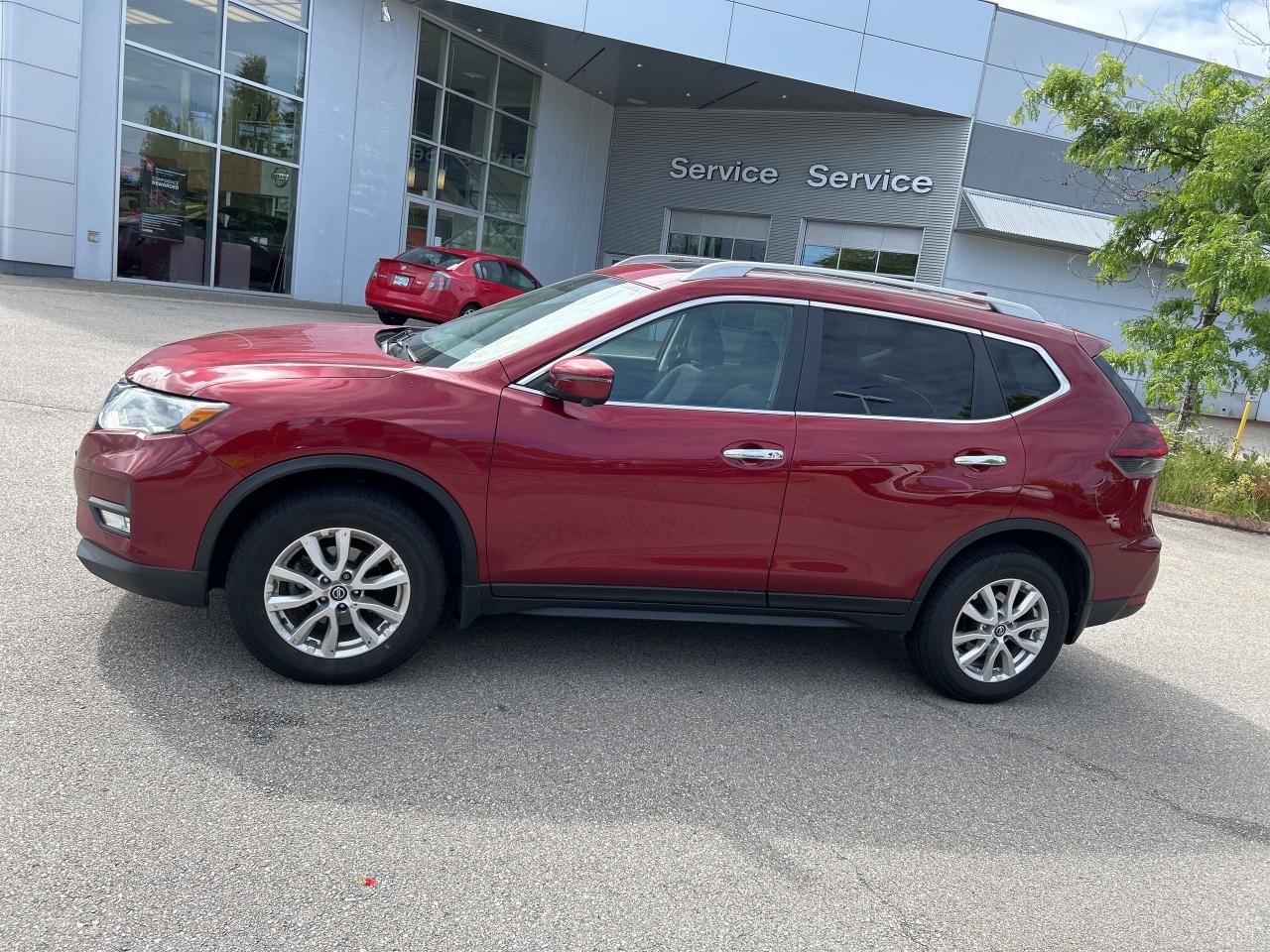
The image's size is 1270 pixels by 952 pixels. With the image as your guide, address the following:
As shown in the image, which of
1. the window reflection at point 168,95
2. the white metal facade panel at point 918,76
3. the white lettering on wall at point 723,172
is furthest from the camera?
the white lettering on wall at point 723,172

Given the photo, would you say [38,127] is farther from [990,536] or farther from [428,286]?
[990,536]

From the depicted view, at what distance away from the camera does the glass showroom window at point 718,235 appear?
2764cm

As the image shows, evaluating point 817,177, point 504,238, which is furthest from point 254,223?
point 817,177

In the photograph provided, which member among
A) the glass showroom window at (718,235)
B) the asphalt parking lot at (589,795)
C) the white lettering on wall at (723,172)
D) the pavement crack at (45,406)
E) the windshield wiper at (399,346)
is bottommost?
the asphalt parking lot at (589,795)

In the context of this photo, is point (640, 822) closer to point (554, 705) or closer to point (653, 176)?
point (554, 705)

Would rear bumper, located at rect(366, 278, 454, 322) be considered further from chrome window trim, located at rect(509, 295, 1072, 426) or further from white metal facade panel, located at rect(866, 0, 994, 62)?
white metal facade panel, located at rect(866, 0, 994, 62)

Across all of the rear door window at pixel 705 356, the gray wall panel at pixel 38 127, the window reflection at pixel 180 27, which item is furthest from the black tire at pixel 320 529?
the window reflection at pixel 180 27

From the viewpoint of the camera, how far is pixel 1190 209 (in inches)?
469

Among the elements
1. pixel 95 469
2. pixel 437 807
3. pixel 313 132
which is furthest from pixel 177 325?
pixel 437 807

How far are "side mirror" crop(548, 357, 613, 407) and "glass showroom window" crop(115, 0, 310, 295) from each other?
16.6m

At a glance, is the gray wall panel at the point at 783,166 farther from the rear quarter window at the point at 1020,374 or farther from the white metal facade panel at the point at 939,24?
the rear quarter window at the point at 1020,374

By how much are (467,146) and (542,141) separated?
9.54 ft

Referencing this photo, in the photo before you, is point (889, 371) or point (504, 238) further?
point (504, 238)

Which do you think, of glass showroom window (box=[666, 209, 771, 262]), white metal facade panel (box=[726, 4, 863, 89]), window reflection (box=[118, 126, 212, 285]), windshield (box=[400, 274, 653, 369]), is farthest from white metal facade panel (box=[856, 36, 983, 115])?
windshield (box=[400, 274, 653, 369])
